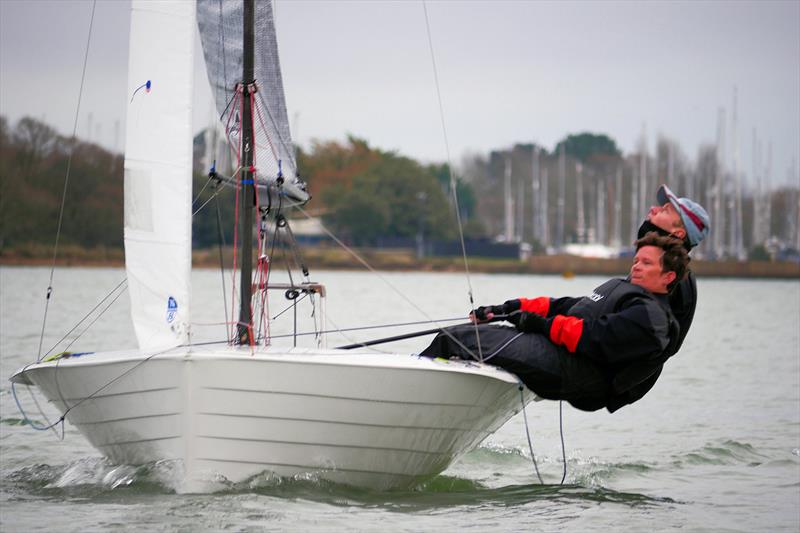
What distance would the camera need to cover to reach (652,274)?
348 inches

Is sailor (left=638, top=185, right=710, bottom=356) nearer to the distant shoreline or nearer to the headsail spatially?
the headsail

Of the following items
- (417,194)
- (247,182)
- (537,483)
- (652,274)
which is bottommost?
(537,483)

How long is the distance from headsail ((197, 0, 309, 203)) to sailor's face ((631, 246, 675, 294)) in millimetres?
3151

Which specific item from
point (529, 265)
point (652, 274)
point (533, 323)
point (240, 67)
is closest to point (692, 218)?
point (652, 274)

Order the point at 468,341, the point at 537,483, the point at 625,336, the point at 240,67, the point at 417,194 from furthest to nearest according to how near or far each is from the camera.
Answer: the point at 417,194
the point at 537,483
the point at 240,67
the point at 468,341
the point at 625,336

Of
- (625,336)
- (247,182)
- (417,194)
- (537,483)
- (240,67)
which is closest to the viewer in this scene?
(625,336)

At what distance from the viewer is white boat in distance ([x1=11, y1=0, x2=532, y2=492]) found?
8.26 m

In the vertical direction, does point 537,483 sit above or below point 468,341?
below

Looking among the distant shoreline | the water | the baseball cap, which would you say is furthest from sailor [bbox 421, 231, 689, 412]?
the distant shoreline

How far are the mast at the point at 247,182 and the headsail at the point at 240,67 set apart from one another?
1.82ft

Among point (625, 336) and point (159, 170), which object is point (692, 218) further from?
point (159, 170)

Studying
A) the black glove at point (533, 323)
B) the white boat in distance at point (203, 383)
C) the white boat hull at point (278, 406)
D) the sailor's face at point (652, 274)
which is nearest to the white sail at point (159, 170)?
the white boat in distance at point (203, 383)

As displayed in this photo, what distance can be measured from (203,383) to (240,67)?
3.13 meters

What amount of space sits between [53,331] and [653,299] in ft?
62.6
